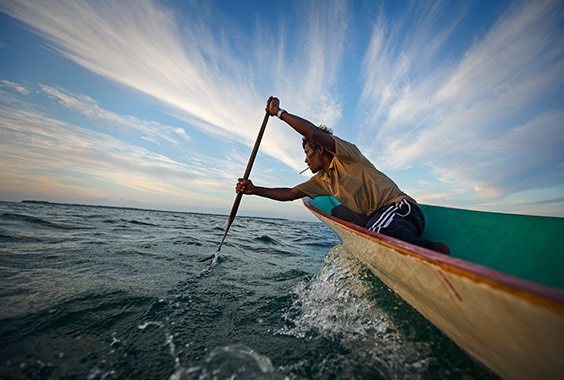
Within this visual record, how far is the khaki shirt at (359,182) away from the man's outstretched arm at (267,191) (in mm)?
1015

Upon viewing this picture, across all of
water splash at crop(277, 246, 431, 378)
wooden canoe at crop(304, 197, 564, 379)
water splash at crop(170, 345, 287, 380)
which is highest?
wooden canoe at crop(304, 197, 564, 379)

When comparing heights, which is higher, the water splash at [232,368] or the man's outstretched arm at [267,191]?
the man's outstretched arm at [267,191]

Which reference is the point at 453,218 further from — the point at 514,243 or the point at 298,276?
the point at 298,276

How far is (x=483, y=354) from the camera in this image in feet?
3.89

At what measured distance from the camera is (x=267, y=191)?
423 centimetres

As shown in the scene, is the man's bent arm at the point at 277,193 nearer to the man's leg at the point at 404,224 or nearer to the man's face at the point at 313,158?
the man's face at the point at 313,158

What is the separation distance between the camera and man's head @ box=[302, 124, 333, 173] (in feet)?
11.2

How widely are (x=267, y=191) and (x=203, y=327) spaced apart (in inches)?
105

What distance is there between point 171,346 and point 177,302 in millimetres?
694

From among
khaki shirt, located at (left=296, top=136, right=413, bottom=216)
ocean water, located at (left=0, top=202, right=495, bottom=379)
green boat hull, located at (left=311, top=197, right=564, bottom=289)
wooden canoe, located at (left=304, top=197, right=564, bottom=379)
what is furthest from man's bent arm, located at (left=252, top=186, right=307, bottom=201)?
green boat hull, located at (left=311, top=197, right=564, bottom=289)

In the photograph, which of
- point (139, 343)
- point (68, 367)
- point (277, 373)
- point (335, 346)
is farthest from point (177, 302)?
point (335, 346)

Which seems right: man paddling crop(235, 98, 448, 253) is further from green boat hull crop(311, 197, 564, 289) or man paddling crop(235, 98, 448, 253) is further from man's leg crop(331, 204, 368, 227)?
green boat hull crop(311, 197, 564, 289)

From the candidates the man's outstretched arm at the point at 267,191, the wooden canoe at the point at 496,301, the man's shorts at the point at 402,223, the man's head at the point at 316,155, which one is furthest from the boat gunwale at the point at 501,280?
the man's outstretched arm at the point at 267,191

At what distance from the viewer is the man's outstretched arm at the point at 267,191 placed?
4.16 meters
